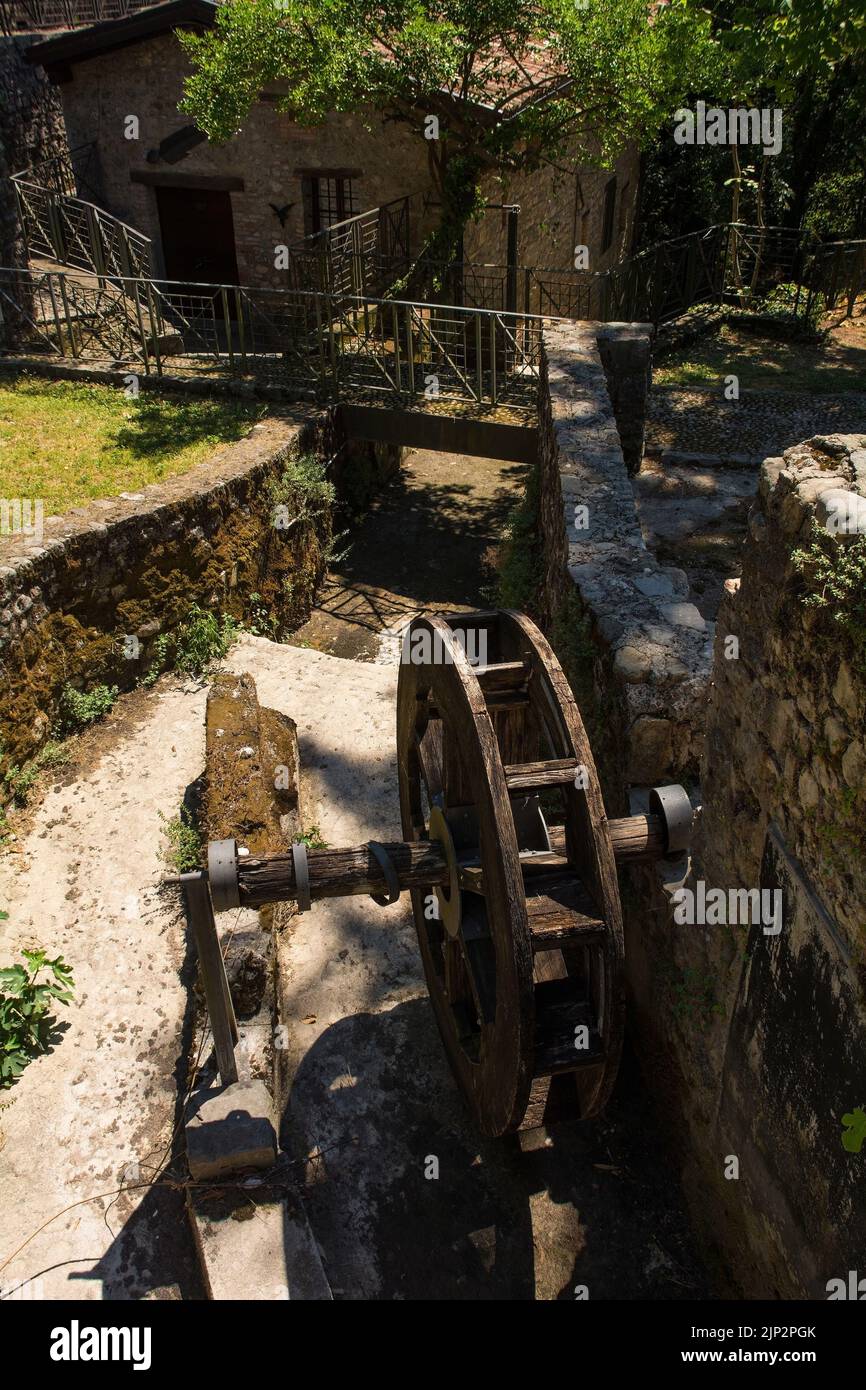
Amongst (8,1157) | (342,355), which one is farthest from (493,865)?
(342,355)

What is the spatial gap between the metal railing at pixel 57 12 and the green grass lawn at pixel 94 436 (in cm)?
1017

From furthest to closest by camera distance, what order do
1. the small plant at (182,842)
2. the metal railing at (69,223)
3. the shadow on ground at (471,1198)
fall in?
the metal railing at (69,223)
the small plant at (182,842)
the shadow on ground at (471,1198)

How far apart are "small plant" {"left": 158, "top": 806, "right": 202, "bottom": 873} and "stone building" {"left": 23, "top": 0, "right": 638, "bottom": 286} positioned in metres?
8.97

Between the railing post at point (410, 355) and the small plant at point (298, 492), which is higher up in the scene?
the railing post at point (410, 355)

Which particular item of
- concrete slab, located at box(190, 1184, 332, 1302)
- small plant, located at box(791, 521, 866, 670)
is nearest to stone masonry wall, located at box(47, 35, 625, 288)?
small plant, located at box(791, 521, 866, 670)

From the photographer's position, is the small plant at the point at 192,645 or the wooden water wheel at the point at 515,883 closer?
the wooden water wheel at the point at 515,883

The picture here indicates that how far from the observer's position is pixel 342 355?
1134 centimetres

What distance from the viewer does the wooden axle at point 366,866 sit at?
11.1 feet

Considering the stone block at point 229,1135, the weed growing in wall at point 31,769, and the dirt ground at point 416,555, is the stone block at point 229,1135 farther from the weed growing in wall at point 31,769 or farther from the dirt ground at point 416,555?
the dirt ground at point 416,555

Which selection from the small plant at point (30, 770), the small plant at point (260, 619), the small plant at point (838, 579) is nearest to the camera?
the small plant at point (838, 579)

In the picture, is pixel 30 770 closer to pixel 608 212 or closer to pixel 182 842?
pixel 182 842

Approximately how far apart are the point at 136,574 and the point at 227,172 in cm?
880

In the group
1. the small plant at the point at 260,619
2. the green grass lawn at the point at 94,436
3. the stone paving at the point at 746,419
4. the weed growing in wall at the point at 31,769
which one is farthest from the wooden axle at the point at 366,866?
the stone paving at the point at 746,419

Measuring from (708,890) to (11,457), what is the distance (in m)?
7.35
